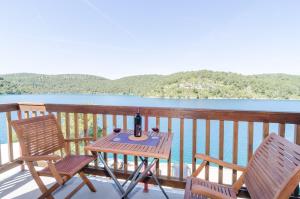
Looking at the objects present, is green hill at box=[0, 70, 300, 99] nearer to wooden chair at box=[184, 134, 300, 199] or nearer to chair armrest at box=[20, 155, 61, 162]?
chair armrest at box=[20, 155, 61, 162]

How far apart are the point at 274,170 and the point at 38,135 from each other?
247cm

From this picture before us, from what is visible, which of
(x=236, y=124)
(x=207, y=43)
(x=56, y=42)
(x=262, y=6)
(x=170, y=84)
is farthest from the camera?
(x=207, y=43)

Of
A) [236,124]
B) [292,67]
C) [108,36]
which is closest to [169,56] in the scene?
[108,36]

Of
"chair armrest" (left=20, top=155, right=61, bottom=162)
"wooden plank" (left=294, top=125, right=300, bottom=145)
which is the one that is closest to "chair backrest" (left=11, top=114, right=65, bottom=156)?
"chair armrest" (left=20, top=155, right=61, bottom=162)

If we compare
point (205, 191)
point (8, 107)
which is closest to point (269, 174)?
point (205, 191)

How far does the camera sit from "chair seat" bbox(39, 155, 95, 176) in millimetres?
1807

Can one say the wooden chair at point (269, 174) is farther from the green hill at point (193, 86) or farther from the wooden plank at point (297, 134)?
the green hill at point (193, 86)

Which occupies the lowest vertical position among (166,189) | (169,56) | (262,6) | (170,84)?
(166,189)

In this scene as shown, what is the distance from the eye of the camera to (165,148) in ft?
5.29

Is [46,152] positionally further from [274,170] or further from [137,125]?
[274,170]

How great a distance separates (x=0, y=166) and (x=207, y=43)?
28550 millimetres

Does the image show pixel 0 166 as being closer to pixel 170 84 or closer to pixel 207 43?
pixel 170 84

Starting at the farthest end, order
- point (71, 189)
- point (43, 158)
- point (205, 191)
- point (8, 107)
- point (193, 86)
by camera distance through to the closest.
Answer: point (193, 86) < point (8, 107) < point (71, 189) < point (43, 158) < point (205, 191)

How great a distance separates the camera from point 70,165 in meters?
1.96
